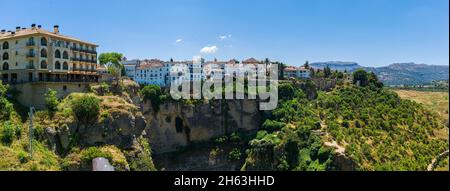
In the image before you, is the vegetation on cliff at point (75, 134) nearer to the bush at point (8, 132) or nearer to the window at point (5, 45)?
the bush at point (8, 132)

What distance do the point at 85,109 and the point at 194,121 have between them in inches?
1027

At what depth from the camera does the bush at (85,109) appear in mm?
46875

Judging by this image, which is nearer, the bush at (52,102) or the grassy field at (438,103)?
the bush at (52,102)

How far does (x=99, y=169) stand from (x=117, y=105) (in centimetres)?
3525

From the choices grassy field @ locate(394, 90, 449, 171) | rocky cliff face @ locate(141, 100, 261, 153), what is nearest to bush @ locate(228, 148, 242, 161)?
rocky cliff face @ locate(141, 100, 261, 153)

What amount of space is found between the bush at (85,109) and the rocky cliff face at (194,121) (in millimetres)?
19527

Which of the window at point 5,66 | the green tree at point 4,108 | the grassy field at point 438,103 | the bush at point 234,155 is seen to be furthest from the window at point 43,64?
the grassy field at point 438,103

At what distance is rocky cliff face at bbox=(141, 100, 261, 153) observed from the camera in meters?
68.9

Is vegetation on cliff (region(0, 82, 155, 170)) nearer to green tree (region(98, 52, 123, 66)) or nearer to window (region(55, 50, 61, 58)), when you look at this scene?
window (region(55, 50, 61, 58))
